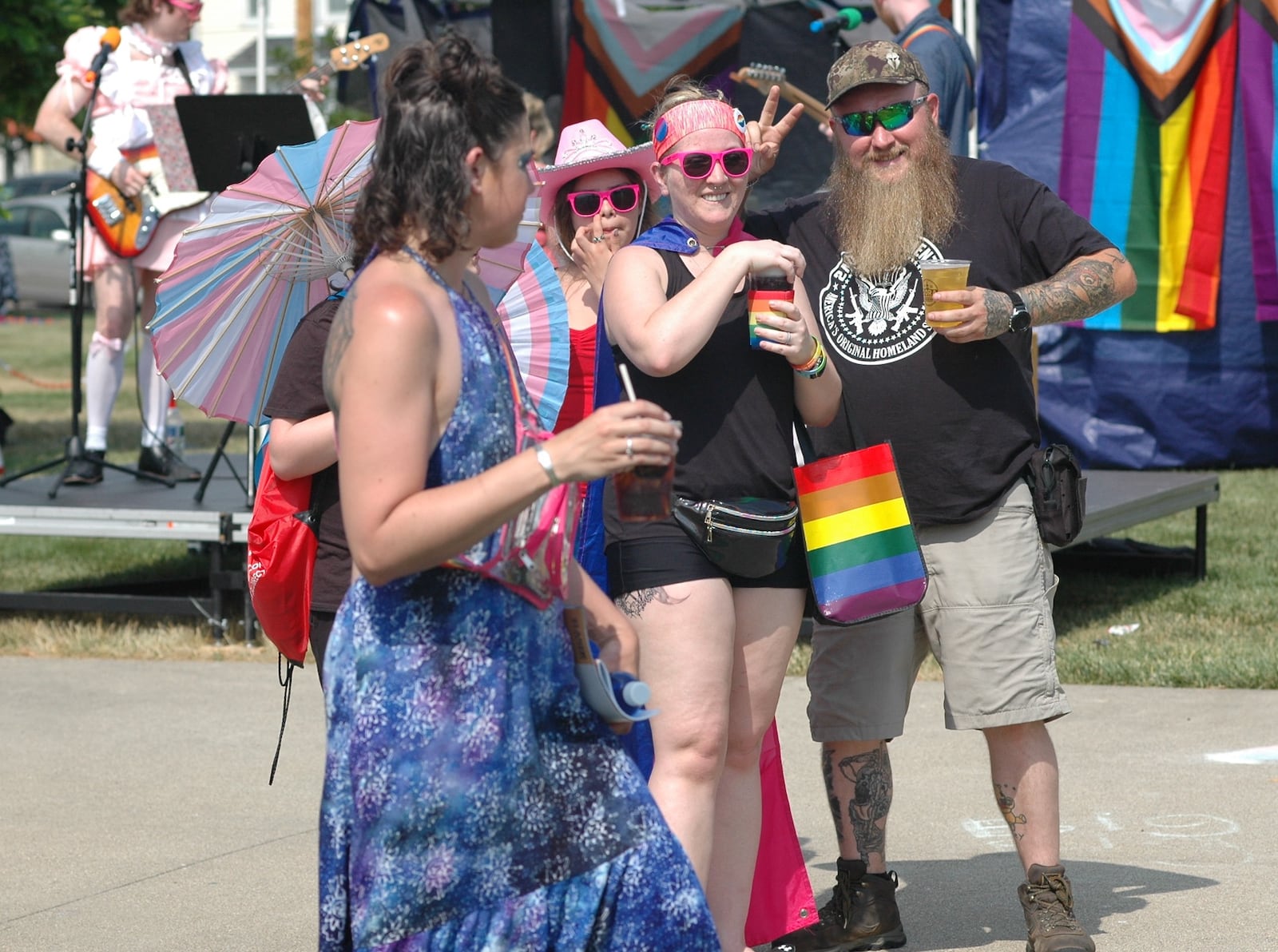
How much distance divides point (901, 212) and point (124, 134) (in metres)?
5.78

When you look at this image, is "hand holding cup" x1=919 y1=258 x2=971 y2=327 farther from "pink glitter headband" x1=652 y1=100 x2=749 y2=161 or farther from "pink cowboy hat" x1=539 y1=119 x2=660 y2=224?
"pink cowboy hat" x1=539 y1=119 x2=660 y2=224

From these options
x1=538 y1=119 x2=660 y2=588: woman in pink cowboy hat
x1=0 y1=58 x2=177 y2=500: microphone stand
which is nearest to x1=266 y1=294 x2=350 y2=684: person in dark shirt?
x1=538 y1=119 x2=660 y2=588: woman in pink cowboy hat

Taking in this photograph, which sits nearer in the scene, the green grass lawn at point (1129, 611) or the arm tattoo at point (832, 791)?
the arm tattoo at point (832, 791)

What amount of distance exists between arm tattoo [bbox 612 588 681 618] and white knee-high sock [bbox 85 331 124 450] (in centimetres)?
608

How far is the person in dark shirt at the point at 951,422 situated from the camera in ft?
12.9

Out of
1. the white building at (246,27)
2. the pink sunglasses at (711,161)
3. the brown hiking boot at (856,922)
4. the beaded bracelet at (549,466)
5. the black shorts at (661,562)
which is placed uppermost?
the white building at (246,27)

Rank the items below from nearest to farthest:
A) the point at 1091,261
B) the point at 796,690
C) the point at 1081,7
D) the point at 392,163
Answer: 1. the point at 392,163
2. the point at 1091,261
3. the point at 796,690
4. the point at 1081,7

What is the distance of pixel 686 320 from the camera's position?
332 centimetres

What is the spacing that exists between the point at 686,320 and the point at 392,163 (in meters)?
0.99

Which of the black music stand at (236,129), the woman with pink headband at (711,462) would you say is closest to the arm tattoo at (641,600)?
the woman with pink headband at (711,462)

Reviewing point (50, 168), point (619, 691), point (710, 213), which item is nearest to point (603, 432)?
point (619, 691)

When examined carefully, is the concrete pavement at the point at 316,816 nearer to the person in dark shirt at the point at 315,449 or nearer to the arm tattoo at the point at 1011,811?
the arm tattoo at the point at 1011,811

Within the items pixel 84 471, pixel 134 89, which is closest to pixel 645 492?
pixel 84 471

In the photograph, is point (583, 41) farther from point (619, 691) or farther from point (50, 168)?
point (50, 168)
